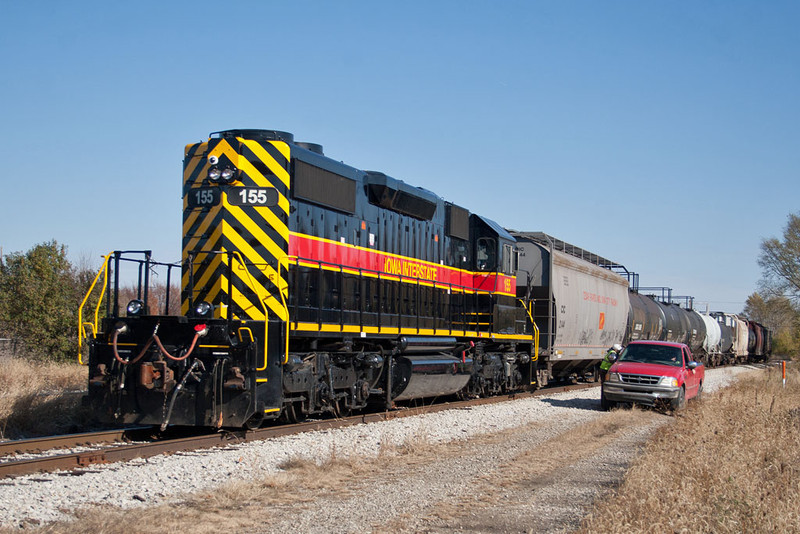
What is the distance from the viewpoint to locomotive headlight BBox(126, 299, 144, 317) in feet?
34.2

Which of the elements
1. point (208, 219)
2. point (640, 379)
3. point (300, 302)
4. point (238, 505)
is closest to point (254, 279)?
point (300, 302)

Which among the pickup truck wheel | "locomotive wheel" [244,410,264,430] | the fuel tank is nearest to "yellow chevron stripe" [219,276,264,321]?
"locomotive wheel" [244,410,264,430]

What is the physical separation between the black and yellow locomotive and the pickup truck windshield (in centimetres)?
398

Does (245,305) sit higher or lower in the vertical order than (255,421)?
higher

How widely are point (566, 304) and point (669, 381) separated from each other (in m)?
5.53

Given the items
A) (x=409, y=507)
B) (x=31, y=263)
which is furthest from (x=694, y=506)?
(x=31, y=263)

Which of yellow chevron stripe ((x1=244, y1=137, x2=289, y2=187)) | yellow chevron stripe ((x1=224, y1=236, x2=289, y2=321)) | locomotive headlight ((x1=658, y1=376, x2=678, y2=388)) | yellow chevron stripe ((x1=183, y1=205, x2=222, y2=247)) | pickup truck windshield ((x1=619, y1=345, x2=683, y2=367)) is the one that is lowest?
locomotive headlight ((x1=658, y1=376, x2=678, y2=388))

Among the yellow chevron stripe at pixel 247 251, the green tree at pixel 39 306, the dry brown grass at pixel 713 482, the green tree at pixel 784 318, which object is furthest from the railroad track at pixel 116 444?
Result: the green tree at pixel 784 318

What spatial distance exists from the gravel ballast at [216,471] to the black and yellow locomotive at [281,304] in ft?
2.52

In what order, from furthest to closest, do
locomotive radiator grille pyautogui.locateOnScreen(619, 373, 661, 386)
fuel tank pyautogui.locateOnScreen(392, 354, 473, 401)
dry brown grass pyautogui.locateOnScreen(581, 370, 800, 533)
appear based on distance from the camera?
locomotive radiator grille pyautogui.locateOnScreen(619, 373, 661, 386) → fuel tank pyautogui.locateOnScreen(392, 354, 473, 401) → dry brown grass pyautogui.locateOnScreen(581, 370, 800, 533)

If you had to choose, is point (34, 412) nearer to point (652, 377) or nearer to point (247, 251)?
point (247, 251)

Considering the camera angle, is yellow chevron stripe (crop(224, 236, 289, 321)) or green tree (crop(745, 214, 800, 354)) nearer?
yellow chevron stripe (crop(224, 236, 289, 321))

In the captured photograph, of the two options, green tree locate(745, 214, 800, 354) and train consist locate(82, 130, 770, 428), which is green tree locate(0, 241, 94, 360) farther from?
green tree locate(745, 214, 800, 354)

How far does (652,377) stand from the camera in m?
15.5
